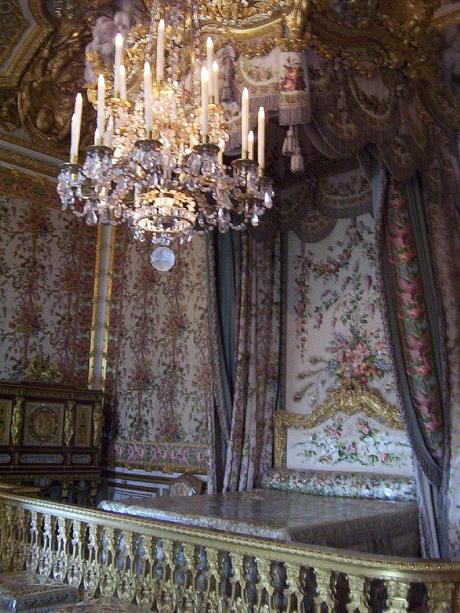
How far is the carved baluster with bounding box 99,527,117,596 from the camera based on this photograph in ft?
9.34

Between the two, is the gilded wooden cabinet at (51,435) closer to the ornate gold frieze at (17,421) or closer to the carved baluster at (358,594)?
the ornate gold frieze at (17,421)

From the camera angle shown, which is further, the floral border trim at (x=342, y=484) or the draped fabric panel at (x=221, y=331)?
the draped fabric panel at (x=221, y=331)

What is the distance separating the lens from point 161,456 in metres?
5.64

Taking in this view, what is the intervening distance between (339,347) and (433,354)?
1.16 meters

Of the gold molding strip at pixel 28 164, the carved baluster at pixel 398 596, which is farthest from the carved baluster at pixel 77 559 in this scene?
the gold molding strip at pixel 28 164

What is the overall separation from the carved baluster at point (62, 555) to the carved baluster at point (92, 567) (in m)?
0.15

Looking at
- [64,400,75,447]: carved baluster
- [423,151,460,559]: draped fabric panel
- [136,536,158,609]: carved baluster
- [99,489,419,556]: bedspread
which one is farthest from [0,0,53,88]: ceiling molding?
[136,536,158,609]: carved baluster

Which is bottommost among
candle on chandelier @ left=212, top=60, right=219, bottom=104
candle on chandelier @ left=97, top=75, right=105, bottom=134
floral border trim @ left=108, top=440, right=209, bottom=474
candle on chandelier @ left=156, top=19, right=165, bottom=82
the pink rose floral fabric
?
floral border trim @ left=108, top=440, right=209, bottom=474

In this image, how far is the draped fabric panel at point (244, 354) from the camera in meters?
4.61

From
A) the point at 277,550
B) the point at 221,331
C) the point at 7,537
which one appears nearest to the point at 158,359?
the point at 221,331

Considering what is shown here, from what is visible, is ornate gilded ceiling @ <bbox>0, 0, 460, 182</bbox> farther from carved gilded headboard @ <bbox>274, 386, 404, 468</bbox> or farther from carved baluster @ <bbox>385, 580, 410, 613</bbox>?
carved baluster @ <bbox>385, 580, 410, 613</bbox>

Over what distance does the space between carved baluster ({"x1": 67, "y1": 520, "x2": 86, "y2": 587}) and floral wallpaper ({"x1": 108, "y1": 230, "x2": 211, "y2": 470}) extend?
7.48ft

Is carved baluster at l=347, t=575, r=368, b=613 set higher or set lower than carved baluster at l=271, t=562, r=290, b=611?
higher

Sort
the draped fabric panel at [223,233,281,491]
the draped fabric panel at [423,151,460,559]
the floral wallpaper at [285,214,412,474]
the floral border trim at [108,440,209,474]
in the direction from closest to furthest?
1. the draped fabric panel at [423,151,460,559]
2. the floral wallpaper at [285,214,412,474]
3. the draped fabric panel at [223,233,281,491]
4. the floral border trim at [108,440,209,474]
